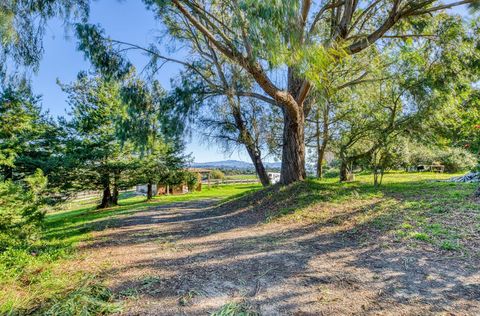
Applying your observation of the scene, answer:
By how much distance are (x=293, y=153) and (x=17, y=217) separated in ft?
21.5

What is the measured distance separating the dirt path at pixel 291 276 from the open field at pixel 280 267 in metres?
0.01

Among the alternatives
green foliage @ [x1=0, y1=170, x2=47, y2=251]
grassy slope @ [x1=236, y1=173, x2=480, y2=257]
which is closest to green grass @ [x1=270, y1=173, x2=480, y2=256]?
grassy slope @ [x1=236, y1=173, x2=480, y2=257]

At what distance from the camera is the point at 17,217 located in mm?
4227

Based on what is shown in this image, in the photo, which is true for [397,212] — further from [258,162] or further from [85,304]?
[258,162]

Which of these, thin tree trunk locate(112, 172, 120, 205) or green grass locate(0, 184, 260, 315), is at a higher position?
thin tree trunk locate(112, 172, 120, 205)

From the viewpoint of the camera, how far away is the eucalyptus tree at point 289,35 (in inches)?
124

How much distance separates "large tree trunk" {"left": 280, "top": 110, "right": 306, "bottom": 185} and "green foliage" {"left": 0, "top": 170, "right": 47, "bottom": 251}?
20.0ft

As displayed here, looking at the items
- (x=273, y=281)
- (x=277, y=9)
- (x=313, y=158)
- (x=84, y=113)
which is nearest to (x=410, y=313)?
(x=273, y=281)

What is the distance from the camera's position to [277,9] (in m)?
2.95

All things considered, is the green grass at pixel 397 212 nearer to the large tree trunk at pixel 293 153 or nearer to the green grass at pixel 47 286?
the large tree trunk at pixel 293 153

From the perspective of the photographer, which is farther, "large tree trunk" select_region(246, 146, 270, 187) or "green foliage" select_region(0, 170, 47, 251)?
"large tree trunk" select_region(246, 146, 270, 187)

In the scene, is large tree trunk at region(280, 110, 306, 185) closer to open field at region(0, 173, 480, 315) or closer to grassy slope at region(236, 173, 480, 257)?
grassy slope at region(236, 173, 480, 257)

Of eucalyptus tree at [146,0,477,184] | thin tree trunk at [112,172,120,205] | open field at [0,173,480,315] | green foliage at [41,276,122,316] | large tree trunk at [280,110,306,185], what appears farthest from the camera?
thin tree trunk at [112,172,120,205]

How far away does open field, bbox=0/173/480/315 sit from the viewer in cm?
217
